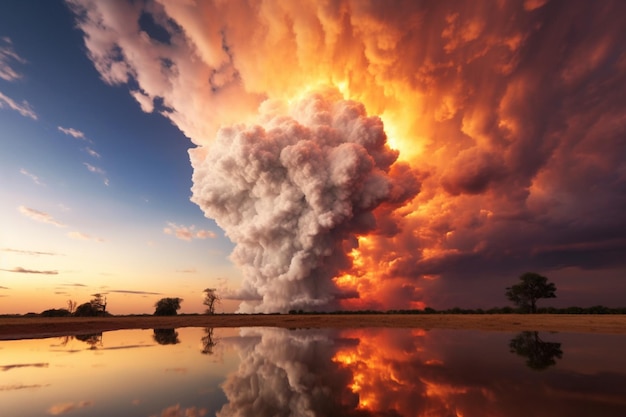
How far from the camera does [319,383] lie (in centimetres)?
1445

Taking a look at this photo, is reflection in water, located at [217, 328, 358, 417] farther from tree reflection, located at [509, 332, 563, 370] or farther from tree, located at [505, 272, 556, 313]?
tree, located at [505, 272, 556, 313]

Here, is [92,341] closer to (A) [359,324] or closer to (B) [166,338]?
(B) [166,338]

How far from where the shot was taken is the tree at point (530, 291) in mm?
100750

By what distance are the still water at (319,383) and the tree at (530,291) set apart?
91.3m

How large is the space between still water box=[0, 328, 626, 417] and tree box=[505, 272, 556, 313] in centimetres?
9128

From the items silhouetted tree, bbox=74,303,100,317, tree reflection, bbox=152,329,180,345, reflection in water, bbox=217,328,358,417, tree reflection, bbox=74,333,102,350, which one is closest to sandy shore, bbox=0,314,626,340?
tree reflection, bbox=74,333,102,350

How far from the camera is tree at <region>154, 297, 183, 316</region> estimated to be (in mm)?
109381

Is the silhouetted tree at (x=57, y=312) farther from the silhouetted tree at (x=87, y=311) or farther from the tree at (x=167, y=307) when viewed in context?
the tree at (x=167, y=307)

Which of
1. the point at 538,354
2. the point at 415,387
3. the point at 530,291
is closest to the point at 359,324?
the point at 538,354

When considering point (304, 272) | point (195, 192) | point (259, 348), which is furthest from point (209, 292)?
point (259, 348)

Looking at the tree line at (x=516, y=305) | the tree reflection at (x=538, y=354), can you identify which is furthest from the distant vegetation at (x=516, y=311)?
the tree reflection at (x=538, y=354)

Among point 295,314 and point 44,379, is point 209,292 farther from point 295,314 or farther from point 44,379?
point 44,379

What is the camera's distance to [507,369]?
55.9 feet

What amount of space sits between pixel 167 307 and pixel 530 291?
361ft
